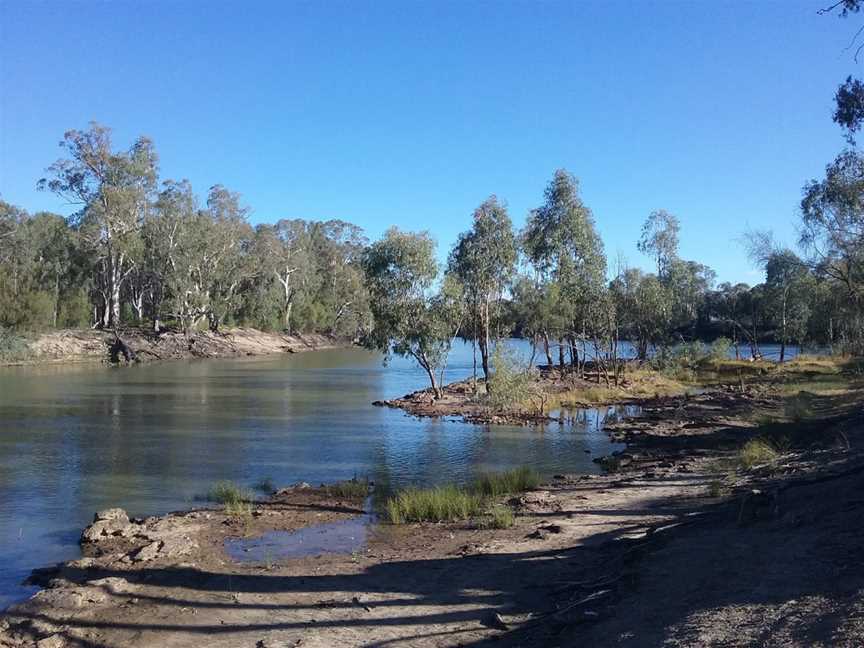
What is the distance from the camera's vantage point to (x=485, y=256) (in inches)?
1430

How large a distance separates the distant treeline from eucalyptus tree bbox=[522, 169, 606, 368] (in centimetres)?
9

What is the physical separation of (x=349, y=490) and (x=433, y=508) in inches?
131

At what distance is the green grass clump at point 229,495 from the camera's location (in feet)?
49.7

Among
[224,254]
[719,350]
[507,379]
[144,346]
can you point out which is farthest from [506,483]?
[224,254]

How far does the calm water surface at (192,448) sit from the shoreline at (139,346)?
22.8 m

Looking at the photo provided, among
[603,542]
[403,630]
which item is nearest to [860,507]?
[603,542]

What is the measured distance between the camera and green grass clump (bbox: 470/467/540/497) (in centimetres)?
1558

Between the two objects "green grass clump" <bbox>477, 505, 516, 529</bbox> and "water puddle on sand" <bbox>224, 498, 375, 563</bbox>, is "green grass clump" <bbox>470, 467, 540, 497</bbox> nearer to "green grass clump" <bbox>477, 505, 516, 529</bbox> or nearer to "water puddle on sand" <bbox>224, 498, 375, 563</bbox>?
"green grass clump" <bbox>477, 505, 516, 529</bbox>

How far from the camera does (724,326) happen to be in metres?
89.9

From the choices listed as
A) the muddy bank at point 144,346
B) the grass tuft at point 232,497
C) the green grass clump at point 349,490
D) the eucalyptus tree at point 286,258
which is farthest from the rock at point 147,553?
the eucalyptus tree at point 286,258

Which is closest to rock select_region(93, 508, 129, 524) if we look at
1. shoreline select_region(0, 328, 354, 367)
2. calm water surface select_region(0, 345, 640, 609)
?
calm water surface select_region(0, 345, 640, 609)

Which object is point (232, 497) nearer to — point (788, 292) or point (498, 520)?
point (498, 520)

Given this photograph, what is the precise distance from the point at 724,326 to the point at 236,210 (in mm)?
64516

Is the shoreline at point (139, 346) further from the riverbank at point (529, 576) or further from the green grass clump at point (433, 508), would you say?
the riverbank at point (529, 576)
